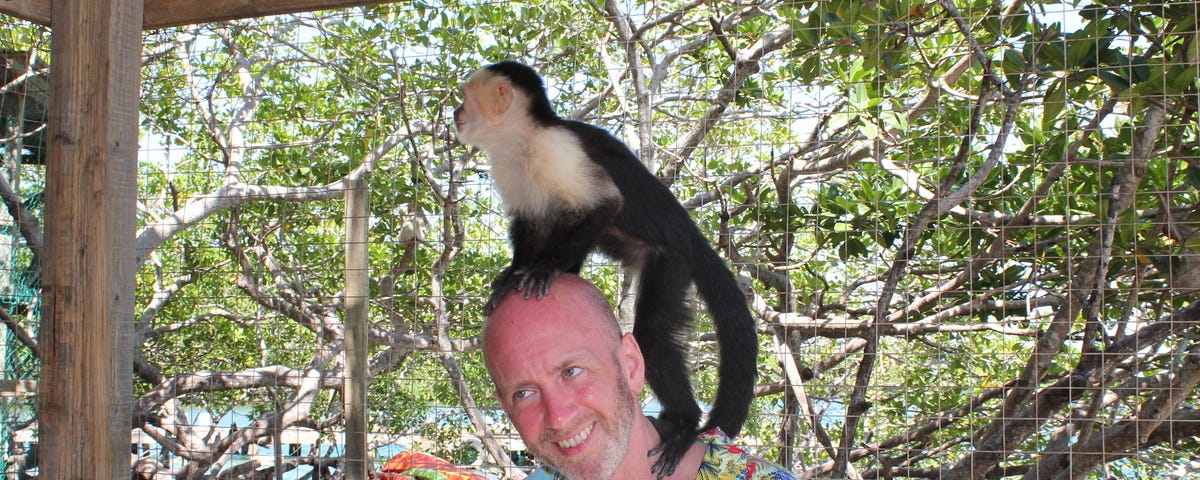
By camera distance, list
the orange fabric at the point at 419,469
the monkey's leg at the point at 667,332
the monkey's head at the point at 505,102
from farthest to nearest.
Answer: the orange fabric at the point at 419,469, the monkey's head at the point at 505,102, the monkey's leg at the point at 667,332

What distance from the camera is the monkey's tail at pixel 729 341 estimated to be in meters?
2.18

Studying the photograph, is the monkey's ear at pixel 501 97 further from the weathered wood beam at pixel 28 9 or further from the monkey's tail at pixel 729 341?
the weathered wood beam at pixel 28 9

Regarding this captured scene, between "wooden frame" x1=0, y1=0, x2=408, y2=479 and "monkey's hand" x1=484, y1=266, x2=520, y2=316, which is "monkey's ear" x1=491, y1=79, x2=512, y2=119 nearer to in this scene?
"monkey's hand" x1=484, y1=266, x2=520, y2=316

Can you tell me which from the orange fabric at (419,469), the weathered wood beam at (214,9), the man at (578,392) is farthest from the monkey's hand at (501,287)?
the orange fabric at (419,469)

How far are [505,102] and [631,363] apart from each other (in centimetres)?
110

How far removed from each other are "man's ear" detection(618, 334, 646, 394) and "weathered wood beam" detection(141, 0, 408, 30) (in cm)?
113

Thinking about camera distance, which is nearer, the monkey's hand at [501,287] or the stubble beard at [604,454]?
the stubble beard at [604,454]

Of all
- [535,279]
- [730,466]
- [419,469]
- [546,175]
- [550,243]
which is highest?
[546,175]

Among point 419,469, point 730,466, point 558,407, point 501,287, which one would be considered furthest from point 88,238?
point 419,469

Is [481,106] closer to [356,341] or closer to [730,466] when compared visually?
[356,341]

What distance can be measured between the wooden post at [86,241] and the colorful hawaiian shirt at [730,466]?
105 centimetres

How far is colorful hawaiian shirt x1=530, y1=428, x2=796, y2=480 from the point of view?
152cm

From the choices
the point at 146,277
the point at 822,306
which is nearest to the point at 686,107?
the point at 822,306

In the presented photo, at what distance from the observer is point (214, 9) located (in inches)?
91.0
